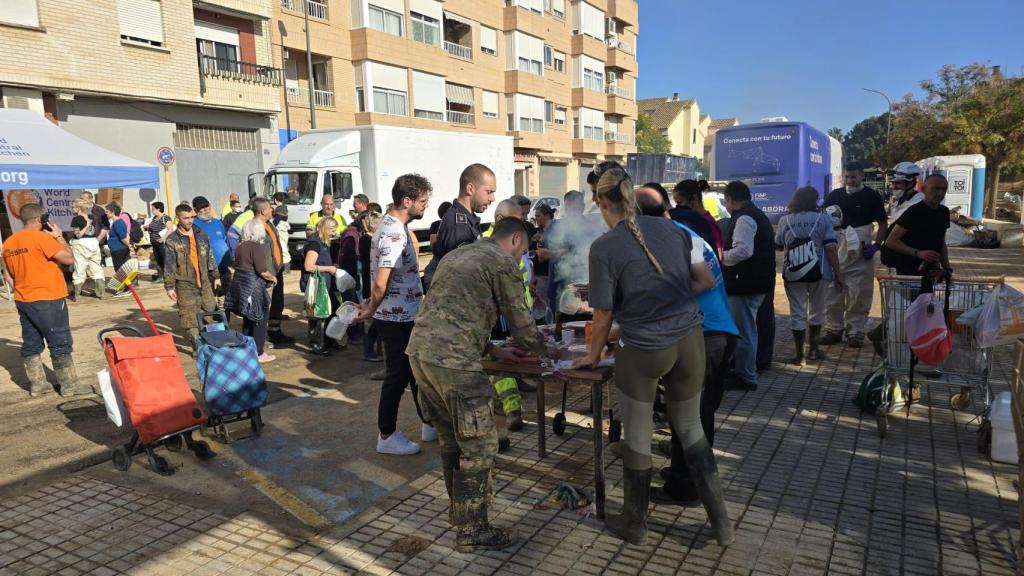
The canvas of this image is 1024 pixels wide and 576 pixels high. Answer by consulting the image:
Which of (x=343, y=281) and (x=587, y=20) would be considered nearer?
(x=343, y=281)

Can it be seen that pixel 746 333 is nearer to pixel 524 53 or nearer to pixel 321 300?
pixel 321 300

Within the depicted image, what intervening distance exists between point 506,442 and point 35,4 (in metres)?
17.9

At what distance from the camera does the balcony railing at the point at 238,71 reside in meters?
19.8

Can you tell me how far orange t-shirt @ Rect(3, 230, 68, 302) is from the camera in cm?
581

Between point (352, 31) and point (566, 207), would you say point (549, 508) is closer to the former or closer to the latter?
point (566, 207)

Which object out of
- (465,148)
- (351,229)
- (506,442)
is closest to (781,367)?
(506,442)

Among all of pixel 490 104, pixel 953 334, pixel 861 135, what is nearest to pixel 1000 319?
pixel 953 334

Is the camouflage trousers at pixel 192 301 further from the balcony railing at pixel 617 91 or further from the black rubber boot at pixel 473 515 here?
the balcony railing at pixel 617 91

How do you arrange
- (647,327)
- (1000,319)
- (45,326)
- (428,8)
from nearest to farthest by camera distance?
(647,327) → (1000,319) → (45,326) → (428,8)

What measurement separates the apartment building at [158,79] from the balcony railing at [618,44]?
27.6m

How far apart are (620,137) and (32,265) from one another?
4372cm

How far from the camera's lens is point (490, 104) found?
34.8 meters

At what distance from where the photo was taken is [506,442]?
4.63m

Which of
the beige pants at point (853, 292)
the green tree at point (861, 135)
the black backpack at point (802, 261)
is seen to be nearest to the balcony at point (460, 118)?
the beige pants at point (853, 292)
